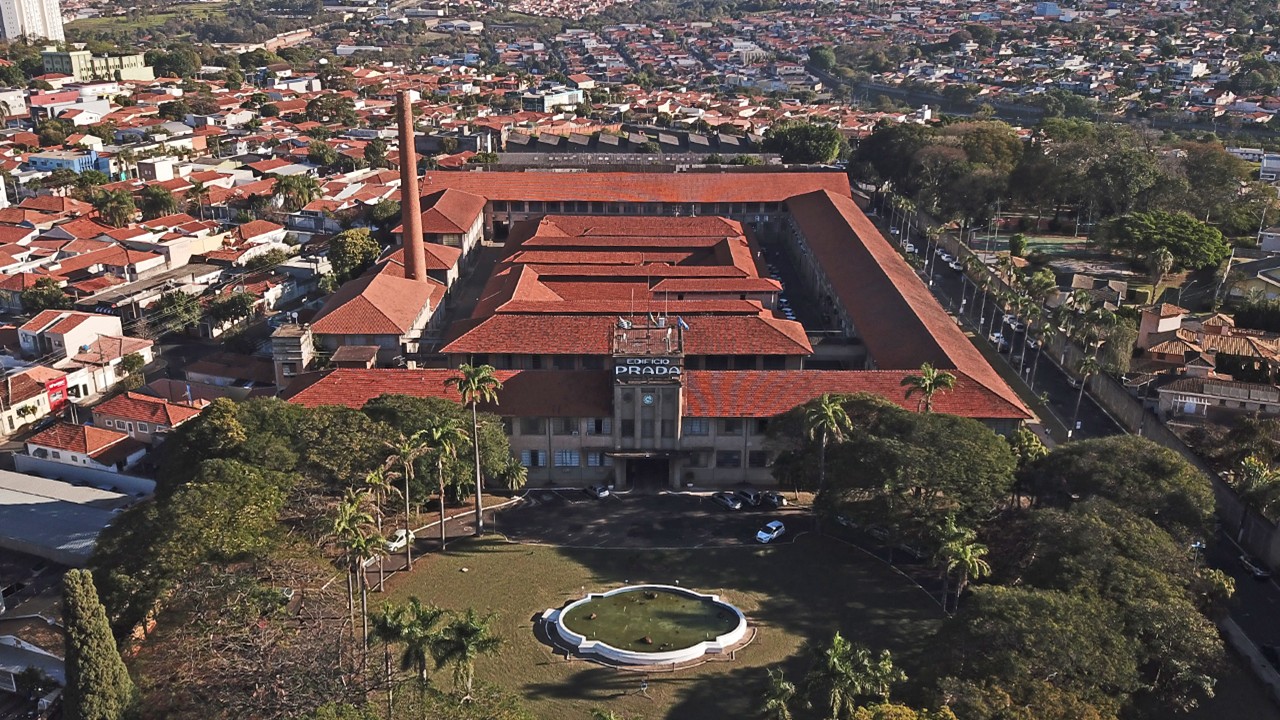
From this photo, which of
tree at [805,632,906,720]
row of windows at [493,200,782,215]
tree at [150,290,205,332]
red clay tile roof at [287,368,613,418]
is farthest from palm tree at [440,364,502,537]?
row of windows at [493,200,782,215]

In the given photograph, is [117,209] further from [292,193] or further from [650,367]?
[650,367]

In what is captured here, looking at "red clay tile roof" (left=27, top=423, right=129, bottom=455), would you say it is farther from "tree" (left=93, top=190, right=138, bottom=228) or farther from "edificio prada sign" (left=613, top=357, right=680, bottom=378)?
"tree" (left=93, top=190, right=138, bottom=228)

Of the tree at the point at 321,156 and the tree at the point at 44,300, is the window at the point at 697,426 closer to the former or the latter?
the tree at the point at 44,300

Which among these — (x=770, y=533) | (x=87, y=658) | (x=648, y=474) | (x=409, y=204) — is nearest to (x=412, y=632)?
(x=87, y=658)

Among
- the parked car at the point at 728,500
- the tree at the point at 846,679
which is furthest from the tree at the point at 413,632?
the parked car at the point at 728,500

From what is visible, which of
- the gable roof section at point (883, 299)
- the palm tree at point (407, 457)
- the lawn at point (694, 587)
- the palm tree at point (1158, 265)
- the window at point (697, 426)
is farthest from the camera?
the palm tree at point (1158, 265)

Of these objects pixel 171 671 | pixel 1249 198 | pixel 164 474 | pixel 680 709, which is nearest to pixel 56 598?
pixel 164 474
